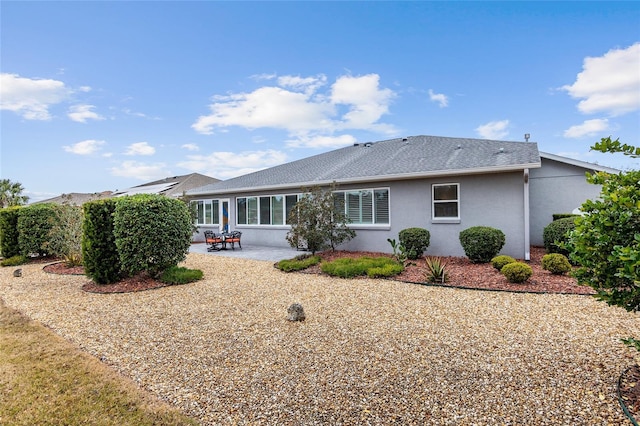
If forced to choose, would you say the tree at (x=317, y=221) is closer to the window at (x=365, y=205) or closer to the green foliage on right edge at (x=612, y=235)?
the window at (x=365, y=205)

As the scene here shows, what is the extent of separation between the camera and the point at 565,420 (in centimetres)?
252

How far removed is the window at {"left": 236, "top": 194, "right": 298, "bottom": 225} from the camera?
46.9 feet

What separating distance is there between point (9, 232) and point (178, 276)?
970 cm

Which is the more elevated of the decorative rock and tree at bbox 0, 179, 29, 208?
tree at bbox 0, 179, 29, 208

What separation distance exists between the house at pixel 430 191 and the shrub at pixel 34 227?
22.1 feet

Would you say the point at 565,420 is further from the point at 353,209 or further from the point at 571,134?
the point at 571,134

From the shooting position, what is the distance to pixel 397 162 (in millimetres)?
12406

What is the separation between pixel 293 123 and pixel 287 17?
7.07 m

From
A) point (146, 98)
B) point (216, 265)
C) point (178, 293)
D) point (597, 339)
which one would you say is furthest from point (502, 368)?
point (146, 98)

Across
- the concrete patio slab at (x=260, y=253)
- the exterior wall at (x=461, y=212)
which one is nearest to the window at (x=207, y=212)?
the concrete patio slab at (x=260, y=253)

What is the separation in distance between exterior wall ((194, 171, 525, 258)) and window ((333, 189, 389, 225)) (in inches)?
8.5

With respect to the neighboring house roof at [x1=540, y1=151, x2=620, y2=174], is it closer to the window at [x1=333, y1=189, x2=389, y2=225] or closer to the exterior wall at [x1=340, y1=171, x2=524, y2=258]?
the exterior wall at [x1=340, y1=171, x2=524, y2=258]

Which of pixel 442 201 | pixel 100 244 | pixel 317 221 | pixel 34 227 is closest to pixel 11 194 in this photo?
pixel 34 227

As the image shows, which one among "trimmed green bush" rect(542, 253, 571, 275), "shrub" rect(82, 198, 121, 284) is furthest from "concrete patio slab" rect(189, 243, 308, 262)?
"trimmed green bush" rect(542, 253, 571, 275)
